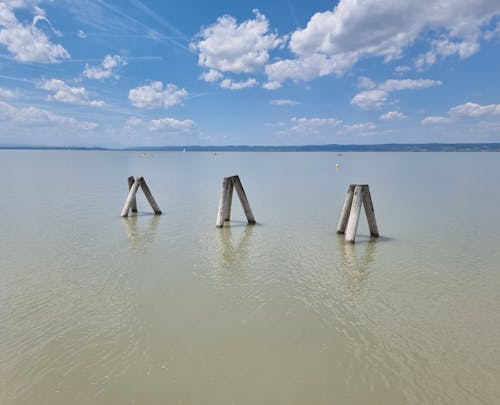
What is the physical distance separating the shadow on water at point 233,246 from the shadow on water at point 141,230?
2.69 metres

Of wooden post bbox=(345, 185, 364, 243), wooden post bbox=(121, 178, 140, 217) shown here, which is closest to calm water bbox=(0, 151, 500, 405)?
wooden post bbox=(345, 185, 364, 243)

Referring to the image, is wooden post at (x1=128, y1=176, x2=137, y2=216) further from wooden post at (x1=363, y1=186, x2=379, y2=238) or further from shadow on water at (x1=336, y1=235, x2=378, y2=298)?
wooden post at (x1=363, y1=186, x2=379, y2=238)

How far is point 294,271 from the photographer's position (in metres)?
9.62

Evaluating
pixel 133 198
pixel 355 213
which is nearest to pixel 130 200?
pixel 133 198

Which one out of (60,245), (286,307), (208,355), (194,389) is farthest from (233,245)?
(194,389)

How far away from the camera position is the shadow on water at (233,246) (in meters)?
10.5

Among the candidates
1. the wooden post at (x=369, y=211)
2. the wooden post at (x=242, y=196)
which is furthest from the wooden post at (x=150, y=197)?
the wooden post at (x=369, y=211)

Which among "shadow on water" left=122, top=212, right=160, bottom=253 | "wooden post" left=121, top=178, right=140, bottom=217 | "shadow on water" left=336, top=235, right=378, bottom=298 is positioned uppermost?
"wooden post" left=121, top=178, right=140, bottom=217

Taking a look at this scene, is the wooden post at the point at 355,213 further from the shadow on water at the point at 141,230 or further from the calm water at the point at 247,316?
the shadow on water at the point at 141,230

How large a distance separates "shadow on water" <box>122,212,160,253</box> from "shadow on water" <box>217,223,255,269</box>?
8.83 ft

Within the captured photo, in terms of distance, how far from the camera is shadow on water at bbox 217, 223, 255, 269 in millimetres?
10523

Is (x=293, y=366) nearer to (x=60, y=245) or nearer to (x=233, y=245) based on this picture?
(x=233, y=245)

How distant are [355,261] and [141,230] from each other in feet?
29.1

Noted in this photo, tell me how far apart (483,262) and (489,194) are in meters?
19.5
